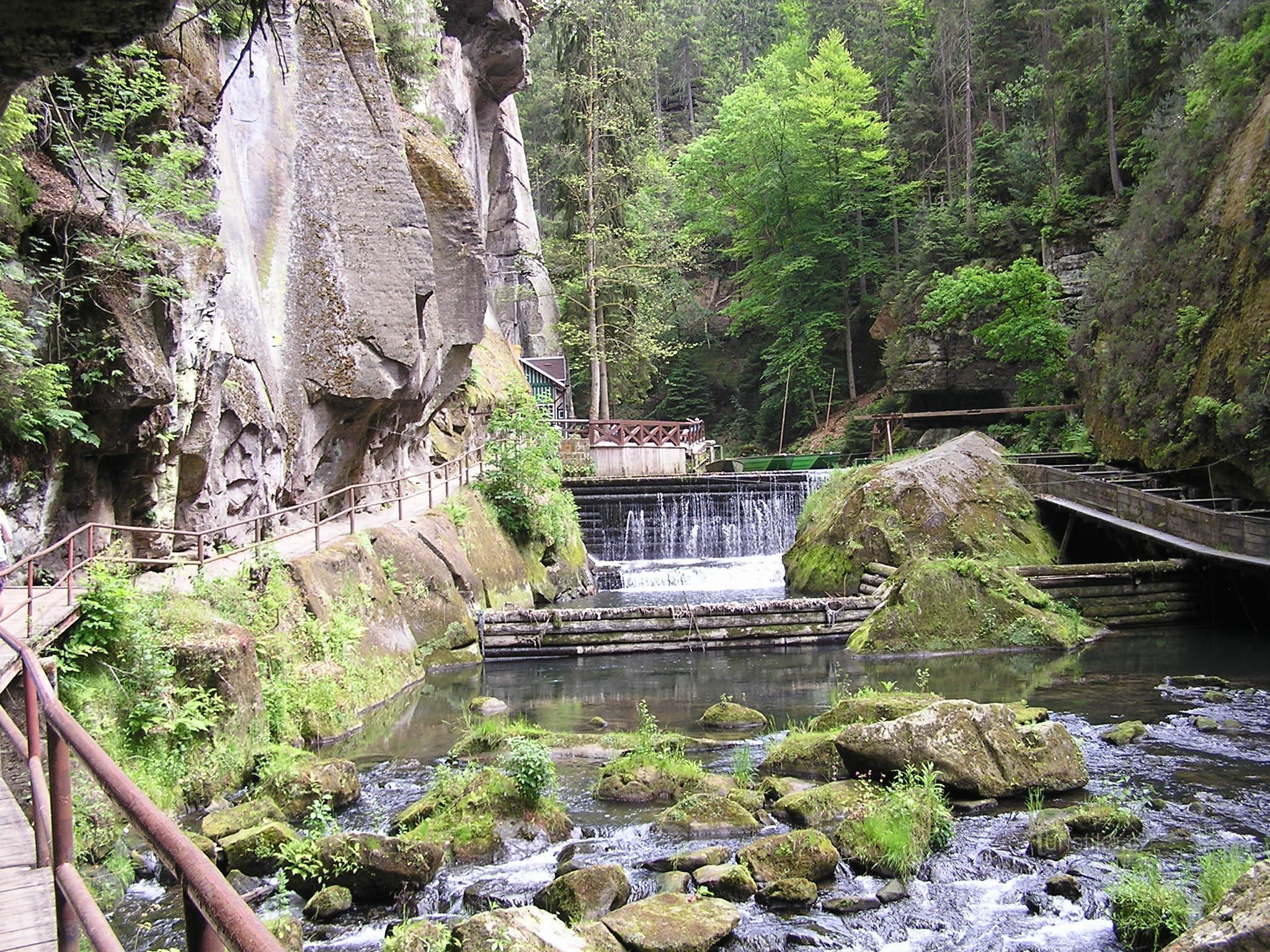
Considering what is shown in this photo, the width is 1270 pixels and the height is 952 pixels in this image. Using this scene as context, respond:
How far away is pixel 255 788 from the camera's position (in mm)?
9555

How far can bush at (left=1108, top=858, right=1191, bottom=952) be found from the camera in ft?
21.3

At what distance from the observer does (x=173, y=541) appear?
1416 cm

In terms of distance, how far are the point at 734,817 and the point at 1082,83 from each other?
31.9 metres

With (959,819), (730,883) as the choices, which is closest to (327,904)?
(730,883)

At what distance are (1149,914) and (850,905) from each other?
1953 mm

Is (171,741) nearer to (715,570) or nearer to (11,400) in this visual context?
(11,400)

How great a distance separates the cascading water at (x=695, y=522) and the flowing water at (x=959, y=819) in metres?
9.58

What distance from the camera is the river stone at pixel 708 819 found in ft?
28.5

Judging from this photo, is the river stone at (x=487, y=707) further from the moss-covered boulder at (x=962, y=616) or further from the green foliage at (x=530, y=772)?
the moss-covered boulder at (x=962, y=616)

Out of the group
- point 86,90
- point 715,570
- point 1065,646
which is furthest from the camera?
point 715,570

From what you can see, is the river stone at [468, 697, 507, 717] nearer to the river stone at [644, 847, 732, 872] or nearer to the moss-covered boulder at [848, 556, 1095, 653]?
the river stone at [644, 847, 732, 872]

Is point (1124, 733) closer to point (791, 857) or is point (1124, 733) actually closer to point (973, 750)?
point (973, 750)

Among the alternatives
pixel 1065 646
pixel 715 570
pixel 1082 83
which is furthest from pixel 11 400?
pixel 1082 83

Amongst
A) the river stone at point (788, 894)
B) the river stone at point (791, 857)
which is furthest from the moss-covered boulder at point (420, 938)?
the river stone at point (791, 857)
